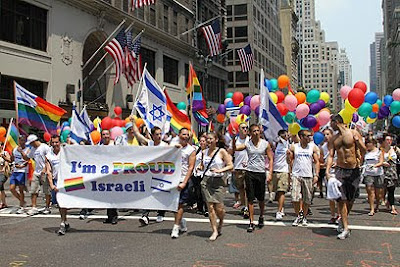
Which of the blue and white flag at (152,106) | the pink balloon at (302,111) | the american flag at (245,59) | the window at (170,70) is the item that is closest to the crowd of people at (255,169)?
the blue and white flag at (152,106)

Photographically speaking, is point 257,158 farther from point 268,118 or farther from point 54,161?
point 54,161

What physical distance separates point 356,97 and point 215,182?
653 cm

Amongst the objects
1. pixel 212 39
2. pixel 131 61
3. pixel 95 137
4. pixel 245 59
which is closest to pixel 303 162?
pixel 95 137

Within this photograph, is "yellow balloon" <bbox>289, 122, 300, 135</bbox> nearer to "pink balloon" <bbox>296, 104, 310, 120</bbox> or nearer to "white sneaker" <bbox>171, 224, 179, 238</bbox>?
"pink balloon" <bbox>296, 104, 310, 120</bbox>

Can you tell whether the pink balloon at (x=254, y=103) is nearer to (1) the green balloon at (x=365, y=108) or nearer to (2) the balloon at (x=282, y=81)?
(2) the balloon at (x=282, y=81)

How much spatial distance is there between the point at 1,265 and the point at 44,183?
13.7ft

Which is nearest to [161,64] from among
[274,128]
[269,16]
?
[274,128]

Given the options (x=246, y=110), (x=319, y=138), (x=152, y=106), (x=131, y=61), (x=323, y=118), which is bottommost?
(x=319, y=138)

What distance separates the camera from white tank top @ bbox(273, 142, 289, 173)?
31.2 ft

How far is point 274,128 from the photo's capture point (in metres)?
9.73

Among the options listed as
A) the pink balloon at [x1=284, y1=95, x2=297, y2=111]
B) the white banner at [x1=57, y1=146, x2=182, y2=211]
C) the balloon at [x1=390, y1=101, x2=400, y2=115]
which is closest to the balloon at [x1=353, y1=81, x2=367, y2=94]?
the balloon at [x1=390, y1=101, x2=400, y2=115]

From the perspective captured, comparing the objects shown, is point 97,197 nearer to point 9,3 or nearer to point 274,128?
point 274,128

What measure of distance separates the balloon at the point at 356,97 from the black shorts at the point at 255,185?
17.8 feet

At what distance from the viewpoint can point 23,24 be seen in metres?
21.0
